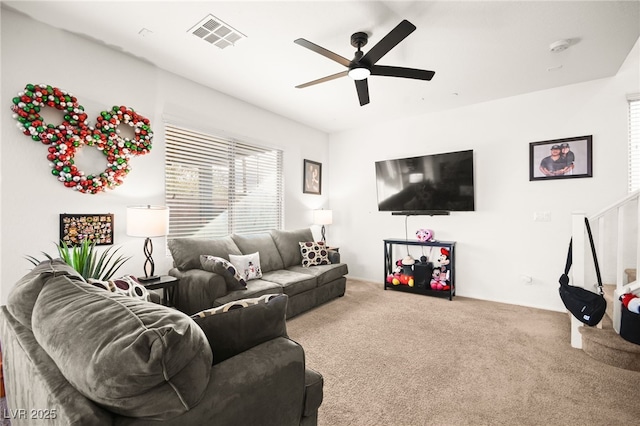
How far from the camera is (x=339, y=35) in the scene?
2664 mm

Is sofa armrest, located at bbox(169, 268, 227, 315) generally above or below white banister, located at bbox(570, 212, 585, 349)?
below

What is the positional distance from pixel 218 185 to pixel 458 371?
131 inches

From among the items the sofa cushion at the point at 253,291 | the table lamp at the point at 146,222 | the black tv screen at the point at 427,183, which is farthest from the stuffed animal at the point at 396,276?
the table lamp at the point at 146,222

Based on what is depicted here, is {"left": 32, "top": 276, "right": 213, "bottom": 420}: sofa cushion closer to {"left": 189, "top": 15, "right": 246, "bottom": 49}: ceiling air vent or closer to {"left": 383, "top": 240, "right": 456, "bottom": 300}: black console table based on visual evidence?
{"left": 189, "top": 15, "right": 246, "bottom": 49}: ceiling air vent

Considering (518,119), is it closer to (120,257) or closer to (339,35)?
(339,35)

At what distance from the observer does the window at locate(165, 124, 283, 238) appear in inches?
137

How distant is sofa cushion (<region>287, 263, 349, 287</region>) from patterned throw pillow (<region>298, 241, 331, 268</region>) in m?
0.11

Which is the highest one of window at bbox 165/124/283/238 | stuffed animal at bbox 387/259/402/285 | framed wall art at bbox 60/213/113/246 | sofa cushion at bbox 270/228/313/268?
window at bbox 165/124/283/238

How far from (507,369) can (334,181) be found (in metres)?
4.11

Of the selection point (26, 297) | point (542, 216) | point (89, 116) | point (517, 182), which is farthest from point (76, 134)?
point (542, 216)

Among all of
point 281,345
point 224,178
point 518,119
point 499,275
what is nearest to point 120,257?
point 224,178

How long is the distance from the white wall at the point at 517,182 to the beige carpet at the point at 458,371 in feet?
2.12

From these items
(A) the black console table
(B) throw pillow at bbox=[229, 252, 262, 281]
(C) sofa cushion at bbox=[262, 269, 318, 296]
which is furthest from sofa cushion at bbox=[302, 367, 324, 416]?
(A) the black console table

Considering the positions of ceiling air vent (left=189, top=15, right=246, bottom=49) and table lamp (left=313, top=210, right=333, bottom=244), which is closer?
ceiling air vent (left=189, top=15, right=246, bottom=49)
